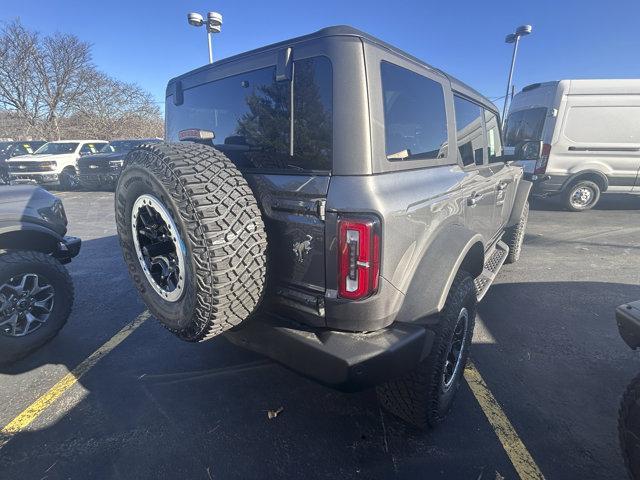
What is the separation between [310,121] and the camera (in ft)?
5.55

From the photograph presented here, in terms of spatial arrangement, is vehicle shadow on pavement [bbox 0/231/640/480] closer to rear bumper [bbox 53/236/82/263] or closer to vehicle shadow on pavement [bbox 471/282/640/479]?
vehicle shadow on pavement [bbox 471/282/640/479]

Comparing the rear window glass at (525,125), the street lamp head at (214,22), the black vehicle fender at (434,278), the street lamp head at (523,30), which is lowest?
the black vehicle fender at (434,278)

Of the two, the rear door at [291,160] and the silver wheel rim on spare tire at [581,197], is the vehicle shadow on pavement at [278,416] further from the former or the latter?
the silver wheel rim on spare tire at [581,197]

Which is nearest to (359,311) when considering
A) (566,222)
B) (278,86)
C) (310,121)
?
(310,121)

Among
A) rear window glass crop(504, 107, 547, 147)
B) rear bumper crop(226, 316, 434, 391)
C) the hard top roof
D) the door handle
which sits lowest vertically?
rear bumper crop(226, 316, 434, 391)

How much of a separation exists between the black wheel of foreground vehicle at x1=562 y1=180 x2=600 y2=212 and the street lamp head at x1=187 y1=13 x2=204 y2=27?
10555 millimetres

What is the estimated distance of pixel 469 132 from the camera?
2.85 metres

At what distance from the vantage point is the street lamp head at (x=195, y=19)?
889cm

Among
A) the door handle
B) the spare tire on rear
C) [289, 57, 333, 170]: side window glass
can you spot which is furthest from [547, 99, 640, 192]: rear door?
the spare tire on rear

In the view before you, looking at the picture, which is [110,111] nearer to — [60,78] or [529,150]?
[60,78]

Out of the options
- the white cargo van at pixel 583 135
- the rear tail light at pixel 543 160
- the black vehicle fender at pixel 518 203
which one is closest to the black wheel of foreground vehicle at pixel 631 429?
the black vehicle fender at pixel 518 203

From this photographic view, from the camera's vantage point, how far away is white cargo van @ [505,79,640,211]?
7602 mm

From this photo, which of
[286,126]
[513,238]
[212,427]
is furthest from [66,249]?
→ [513,238]

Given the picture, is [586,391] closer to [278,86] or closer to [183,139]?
[278,86]
